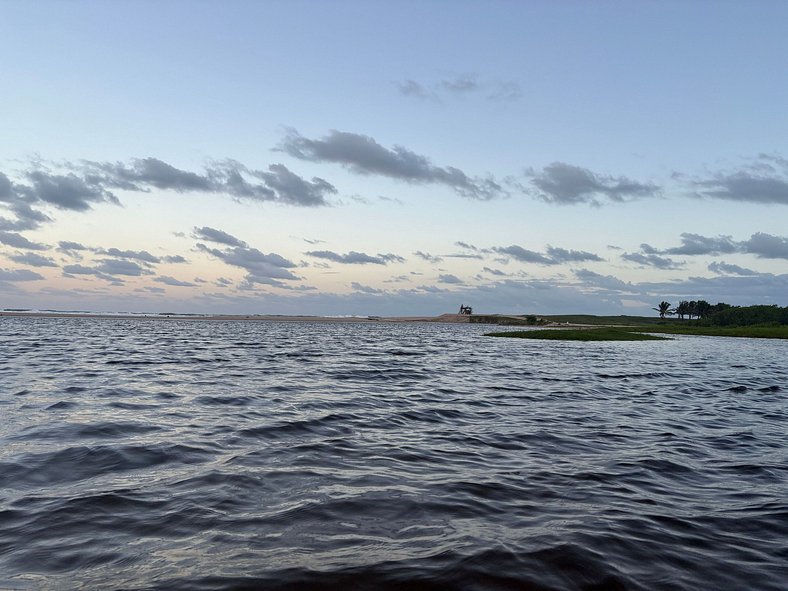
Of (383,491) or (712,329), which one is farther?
(712,329)

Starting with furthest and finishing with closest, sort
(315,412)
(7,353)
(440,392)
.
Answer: (7,353) < (440,392) < (315,412)

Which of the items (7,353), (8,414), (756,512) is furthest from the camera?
(7,353)

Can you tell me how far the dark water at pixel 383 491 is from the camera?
6551mm

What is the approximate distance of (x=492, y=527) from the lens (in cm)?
Answer: 796

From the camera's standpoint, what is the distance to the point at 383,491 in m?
9.58

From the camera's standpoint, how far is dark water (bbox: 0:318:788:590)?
6.55 metres

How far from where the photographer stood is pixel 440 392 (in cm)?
2330

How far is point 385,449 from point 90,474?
642 cm

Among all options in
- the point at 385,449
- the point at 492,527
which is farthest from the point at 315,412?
the point at 492,527

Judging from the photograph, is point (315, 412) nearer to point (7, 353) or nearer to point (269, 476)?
point (269, 476)

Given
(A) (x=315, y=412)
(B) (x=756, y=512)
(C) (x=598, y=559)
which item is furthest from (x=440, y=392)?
(C) (x=598, y=559)

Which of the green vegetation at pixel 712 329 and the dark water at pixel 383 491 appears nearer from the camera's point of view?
the dark water at pixel 383 491

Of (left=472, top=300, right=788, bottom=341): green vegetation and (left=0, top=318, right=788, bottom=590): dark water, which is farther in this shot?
(left=472, top=300, right=788, bottom=341): green vegetation

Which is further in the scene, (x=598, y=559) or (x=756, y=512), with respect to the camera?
(x=756, y=512)
